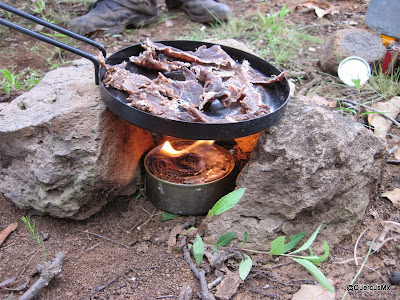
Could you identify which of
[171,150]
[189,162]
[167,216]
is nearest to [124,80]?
[171,150]

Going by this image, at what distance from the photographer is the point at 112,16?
4.87m

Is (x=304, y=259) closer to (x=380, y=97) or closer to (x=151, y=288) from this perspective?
(x=151, y=288)

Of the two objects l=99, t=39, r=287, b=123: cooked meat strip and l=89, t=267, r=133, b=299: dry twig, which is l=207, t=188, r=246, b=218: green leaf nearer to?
l=99, t=39, r=287, b=123: cooked meat strip

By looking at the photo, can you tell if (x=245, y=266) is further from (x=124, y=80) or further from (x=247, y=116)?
(x=124, y=80)

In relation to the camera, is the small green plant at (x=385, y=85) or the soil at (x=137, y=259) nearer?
the soil at (x=137, y=259)

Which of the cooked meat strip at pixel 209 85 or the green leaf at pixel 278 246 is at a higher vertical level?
the cooked meat strip at pixel 209 85

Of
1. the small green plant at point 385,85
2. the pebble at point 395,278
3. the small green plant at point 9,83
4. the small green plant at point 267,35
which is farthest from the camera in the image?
the small green plant at point 267,35

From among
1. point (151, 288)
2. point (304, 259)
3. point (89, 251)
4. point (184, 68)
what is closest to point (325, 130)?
point (304, 259)

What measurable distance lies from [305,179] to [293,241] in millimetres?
357

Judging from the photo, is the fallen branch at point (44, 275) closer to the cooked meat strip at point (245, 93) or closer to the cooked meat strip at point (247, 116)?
the cooked meat strip at point (247, 116)

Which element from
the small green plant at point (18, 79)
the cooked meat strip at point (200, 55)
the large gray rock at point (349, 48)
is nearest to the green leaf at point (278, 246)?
the cooked meat strip at point (200, 55)

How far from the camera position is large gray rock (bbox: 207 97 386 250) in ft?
7.61

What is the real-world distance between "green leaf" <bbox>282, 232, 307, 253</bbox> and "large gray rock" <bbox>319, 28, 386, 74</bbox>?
7.61ft

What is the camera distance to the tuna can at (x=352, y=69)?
149 inches
